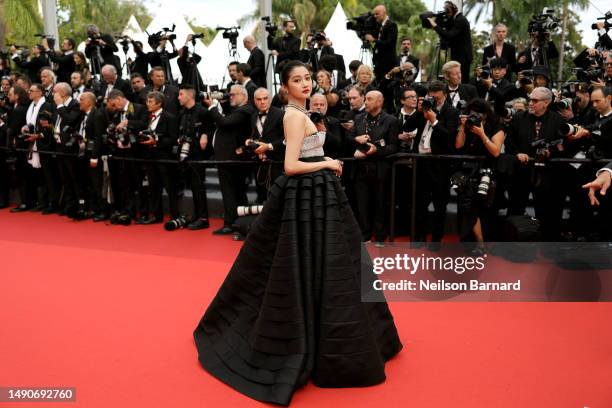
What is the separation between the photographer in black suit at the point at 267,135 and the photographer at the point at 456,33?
103 inches

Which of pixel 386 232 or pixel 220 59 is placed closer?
pixel 386 232

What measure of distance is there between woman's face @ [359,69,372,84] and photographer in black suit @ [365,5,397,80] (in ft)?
4.16

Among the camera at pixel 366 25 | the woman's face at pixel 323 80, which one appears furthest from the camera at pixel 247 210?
the camera at pixel 366 25

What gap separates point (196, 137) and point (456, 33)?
356cm

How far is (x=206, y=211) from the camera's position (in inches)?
313

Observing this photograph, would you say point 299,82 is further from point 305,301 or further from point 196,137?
point 196,137

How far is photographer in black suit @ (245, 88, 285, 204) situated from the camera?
678cm

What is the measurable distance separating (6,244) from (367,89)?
4.52 metres

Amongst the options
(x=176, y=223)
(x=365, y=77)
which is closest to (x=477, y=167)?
(x=365, y=77)

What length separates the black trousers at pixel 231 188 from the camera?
24.6 feet

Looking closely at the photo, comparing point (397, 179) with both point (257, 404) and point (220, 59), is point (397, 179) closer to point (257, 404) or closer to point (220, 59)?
point (257, 404)

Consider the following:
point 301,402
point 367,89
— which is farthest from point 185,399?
point 367,89

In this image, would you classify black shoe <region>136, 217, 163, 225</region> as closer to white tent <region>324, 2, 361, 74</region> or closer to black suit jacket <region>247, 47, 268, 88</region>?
black suit jacket <region>247, 47, 268, 88</region>

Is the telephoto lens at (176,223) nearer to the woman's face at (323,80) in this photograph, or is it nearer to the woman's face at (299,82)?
the woman's face at (323,80)
